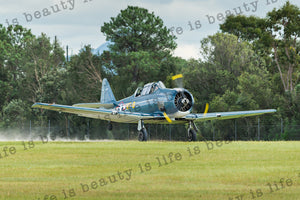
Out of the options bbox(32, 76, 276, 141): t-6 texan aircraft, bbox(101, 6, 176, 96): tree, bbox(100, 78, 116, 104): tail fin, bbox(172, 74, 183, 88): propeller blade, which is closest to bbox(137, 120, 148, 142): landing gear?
bbox(32, 76, 276, 141): t-6 texan aircraft

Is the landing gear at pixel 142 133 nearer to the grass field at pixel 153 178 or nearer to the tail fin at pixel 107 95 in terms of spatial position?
the tail fin at pixel 107 95

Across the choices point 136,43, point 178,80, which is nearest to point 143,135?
point 178,80

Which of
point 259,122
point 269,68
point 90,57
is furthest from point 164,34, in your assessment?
point 259,122

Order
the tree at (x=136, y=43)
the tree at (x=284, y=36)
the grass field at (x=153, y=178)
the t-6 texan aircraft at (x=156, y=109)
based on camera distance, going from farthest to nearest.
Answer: the tree at (x=136, y=43) → the tree at (x=284, y=36) → the t-6 texan aircraft at (x=156, y=109) → the grass field at (x=153, y=178)

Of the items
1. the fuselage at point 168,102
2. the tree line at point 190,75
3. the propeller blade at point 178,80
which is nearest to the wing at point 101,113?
the fuselage at point 168,102

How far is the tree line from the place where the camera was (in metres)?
46.2

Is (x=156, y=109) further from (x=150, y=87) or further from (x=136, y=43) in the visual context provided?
(x=136, y=43)

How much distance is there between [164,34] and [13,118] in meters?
23.8

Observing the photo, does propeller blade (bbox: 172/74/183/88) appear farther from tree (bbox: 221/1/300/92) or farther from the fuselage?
tree (bbox: 221/1/300/92)

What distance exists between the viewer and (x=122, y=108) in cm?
3769

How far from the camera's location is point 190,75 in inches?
2164

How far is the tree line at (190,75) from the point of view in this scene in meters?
46.2

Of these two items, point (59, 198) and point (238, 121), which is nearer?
point (59, 198)

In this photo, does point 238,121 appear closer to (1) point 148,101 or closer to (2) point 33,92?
(1) point 148,101
